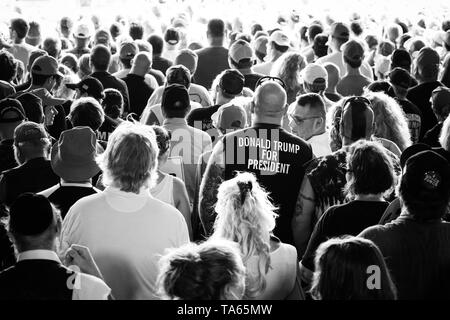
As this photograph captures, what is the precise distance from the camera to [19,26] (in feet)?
33.8

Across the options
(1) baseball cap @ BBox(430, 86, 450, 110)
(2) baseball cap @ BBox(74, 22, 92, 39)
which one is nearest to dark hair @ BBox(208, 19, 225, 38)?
(2) baseball cap @ BBox(74, 22, 92, 39)

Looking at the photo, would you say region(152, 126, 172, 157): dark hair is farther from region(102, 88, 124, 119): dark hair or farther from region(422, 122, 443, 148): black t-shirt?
region(422, 122, 443, 148): black t-shirt

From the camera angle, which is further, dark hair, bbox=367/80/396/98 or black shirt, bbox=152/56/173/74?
black shirt, bbox=152/56/173/74

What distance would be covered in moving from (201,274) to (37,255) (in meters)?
0.69

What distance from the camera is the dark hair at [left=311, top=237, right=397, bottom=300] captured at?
326cm

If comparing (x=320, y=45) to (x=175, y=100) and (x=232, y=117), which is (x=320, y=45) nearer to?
(x=175, y=100)

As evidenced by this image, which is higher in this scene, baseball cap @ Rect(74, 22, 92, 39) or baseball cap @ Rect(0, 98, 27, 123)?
baseball cap @ Rect(74, 22, 92, 39)

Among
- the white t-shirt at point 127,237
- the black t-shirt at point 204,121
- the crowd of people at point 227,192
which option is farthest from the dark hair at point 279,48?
the white t-shirt at point 127,237

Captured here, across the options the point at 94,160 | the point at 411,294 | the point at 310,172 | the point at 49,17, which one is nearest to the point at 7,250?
the point at 94,160

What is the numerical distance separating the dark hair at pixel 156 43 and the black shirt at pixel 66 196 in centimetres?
520

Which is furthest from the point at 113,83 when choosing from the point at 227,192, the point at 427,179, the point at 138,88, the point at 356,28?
the point at 427,179

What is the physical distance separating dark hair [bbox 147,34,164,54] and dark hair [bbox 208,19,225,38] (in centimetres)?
65

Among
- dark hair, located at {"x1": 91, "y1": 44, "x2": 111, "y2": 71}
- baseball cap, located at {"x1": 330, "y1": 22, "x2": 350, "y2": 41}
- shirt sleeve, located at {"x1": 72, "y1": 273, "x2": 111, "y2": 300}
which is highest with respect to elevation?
baseball cap, located at {"x1": 330, "y1": 22, "x2": 350, "y2": 41}
